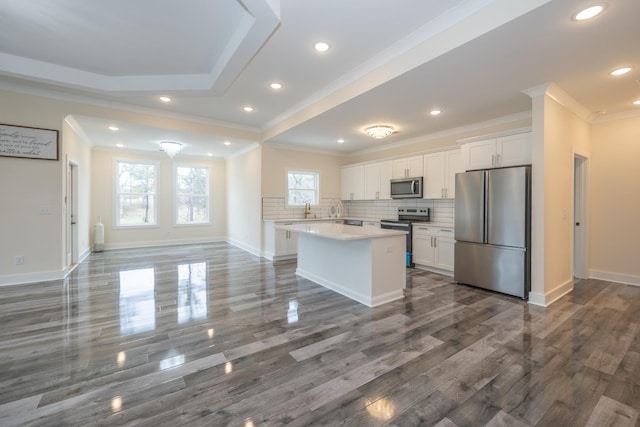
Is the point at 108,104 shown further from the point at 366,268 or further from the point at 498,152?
the point at 498,152

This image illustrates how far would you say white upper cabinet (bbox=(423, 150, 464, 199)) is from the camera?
5.04 meters

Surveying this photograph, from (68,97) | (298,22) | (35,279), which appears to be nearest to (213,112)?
(68,97)

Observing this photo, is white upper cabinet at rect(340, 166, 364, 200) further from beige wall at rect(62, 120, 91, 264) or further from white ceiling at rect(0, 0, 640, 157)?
beige wall at rect(62, 120, 91, 264)

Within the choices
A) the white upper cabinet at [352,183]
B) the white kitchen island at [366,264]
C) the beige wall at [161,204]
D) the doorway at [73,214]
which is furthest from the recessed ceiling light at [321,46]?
the beige wall at [161,204]

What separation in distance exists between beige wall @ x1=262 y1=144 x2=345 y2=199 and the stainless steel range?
6.89 feet

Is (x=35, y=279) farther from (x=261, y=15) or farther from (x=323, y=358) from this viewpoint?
(x=261, y=15)

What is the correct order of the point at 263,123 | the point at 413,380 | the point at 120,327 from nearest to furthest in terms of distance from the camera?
1. the point at 413,380
2. the point at 120,327
3. the point at 263,123

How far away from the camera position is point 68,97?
4336 millimetres

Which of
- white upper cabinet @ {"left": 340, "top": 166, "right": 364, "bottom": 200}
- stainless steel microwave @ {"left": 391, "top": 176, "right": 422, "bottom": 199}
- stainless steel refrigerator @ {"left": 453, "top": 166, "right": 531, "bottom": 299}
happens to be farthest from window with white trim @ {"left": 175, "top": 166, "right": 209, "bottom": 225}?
stainless steel refrigerator @ {"left": 453, "top": 166, "right": 531, "bottom": 299}

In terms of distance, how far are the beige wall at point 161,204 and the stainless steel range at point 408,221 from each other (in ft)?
18.0

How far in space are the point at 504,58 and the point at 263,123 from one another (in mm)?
4384

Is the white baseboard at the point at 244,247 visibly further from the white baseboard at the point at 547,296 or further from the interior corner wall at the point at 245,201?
the white baseboard at the point at 547,296

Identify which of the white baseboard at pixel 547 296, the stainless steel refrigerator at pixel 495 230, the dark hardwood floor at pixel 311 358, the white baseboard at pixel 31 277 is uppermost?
the stainless steel refrigerator at pixel 495 230

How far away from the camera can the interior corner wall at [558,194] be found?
3.47 metres
